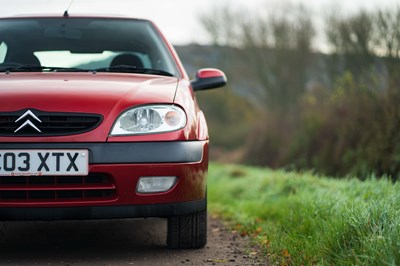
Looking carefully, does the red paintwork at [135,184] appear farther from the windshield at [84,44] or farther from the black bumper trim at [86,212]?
the windshield at [84,44]

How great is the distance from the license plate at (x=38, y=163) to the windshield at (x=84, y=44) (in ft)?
4.36

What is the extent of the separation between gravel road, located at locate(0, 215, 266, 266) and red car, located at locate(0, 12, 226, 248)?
0.24 m

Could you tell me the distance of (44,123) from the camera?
376 cm

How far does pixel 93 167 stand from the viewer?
3689 mm

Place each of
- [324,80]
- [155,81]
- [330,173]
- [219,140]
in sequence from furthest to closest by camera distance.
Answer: [219,140]
[324,80]
[330,173]
[155,81]

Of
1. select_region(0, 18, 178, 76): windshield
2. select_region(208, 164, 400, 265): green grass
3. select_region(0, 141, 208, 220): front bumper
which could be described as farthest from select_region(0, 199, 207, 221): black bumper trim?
select_region(0, 18, 178, 76): windshield

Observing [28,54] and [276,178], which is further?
[276,178]

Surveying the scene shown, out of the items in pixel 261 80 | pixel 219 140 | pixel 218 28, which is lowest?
pixel 219 140

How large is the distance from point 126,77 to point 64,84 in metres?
0.47

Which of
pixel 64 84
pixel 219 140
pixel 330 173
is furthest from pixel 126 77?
pixel 219 140

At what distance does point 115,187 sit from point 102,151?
21cm

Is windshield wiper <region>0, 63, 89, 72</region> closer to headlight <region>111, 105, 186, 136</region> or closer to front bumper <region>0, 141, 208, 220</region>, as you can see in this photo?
headlight <region>111, 105, 186, 136</region>

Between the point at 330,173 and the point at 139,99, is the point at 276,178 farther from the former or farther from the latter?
the point at 139,99

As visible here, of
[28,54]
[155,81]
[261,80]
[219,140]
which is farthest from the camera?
[219,140]
